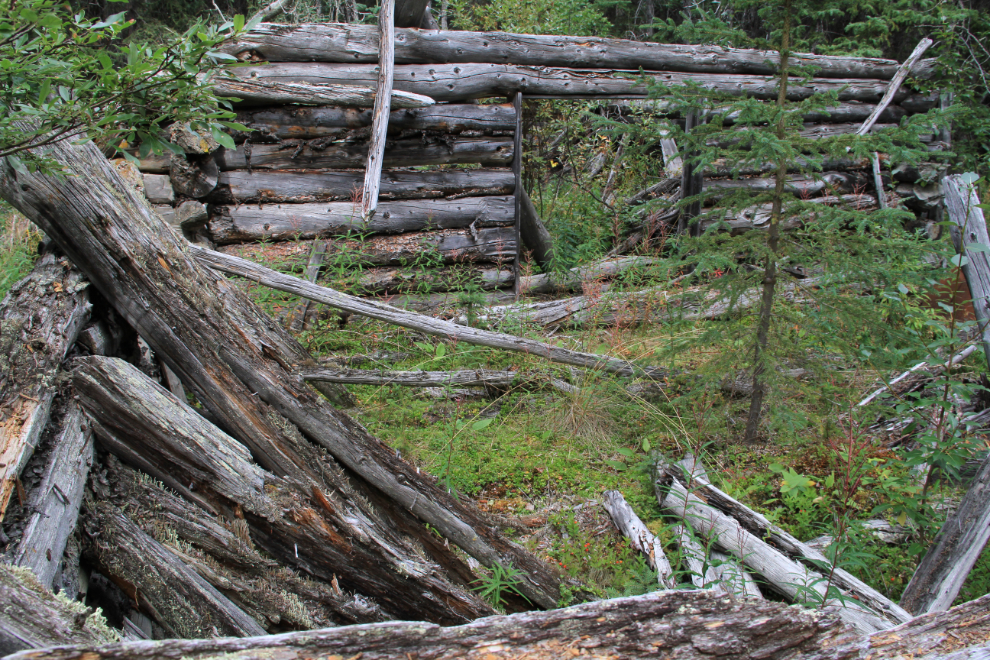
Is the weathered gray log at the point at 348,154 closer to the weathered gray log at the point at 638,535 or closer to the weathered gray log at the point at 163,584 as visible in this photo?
the weathered gray log at the point at 638,535

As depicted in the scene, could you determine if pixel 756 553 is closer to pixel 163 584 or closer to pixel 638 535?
pixel 638 535

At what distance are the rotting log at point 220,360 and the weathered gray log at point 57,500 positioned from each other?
1.55 ft

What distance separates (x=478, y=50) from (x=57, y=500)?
222 inches

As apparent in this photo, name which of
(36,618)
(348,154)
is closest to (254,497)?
(36,618)

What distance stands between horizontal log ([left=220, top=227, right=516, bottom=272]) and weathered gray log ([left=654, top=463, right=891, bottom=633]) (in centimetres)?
342

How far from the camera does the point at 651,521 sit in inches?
128

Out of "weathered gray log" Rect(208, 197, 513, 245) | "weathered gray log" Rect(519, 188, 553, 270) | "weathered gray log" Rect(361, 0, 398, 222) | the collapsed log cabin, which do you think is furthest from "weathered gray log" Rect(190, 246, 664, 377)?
"weathered gray log" Rect(519, 188, 553, 270)

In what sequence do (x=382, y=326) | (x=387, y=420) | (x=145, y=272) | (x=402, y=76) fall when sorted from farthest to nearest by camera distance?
(x=402, y=76) → (x=382, y=326) → (x=387, y=420) → (x=145, y=272)

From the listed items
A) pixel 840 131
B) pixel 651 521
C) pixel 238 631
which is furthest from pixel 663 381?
pixel 840 131

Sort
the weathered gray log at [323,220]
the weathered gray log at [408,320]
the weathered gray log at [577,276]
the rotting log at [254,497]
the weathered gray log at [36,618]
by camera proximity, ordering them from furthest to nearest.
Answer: the weathered gray log at [577,276], the weathered gray log at [323,220], the weathered gray log at [408,320], the rotting log at [254,497], the weathered gray log at [36,618]

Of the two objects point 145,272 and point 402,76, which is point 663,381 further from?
point 402,76

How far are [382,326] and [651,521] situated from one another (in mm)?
2914

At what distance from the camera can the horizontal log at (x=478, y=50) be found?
18.1 feet

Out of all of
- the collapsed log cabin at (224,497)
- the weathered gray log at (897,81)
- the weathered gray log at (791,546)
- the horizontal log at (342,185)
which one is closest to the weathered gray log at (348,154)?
the horizontal log at (342,185)
